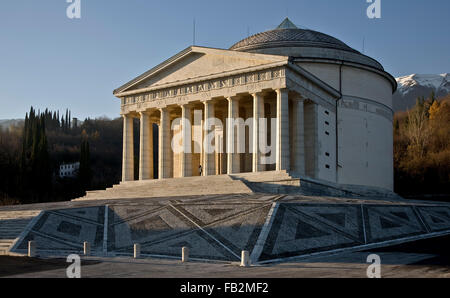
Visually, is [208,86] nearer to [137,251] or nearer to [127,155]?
[127,155]

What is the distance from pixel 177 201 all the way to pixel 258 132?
37.7 ft

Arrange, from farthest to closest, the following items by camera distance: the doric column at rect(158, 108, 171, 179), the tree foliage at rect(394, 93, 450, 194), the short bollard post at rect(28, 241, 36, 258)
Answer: the tree foliage at rect(394, 93, 450, 194), the doric column at rect(158, 108, 171, 179), the short bollard post at rect(28, 241, 36, 258)

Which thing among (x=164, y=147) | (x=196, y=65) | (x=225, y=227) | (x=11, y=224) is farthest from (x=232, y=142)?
(x=11, y=224)

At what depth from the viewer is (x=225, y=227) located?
2305 centimetres

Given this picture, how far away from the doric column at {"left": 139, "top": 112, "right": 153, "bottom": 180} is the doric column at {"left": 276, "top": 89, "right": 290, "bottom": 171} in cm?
1375

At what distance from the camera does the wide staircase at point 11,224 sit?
2481 cm

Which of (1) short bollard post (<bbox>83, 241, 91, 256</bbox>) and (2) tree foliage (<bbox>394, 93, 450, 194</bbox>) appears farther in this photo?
(2) tree foliage (<bbox>394, 93, 450, 194</bbox>)

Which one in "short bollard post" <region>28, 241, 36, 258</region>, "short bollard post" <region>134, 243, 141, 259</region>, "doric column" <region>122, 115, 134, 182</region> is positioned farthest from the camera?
"doric column" <region>122, 115, 134, 182</region>

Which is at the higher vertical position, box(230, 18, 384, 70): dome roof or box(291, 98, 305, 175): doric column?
box(230, 18, 384, 70): dome roof

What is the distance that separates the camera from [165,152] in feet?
144

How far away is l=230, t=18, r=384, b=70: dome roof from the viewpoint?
47.3 metres

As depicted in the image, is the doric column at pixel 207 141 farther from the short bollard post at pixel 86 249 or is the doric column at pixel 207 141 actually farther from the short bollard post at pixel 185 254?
the short bollard post at pixel 185 254

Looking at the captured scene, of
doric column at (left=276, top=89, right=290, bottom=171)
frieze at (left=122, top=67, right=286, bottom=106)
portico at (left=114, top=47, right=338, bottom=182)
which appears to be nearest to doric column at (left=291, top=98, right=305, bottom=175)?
portico at (left=114, top=47, right=338, bottom=182)
